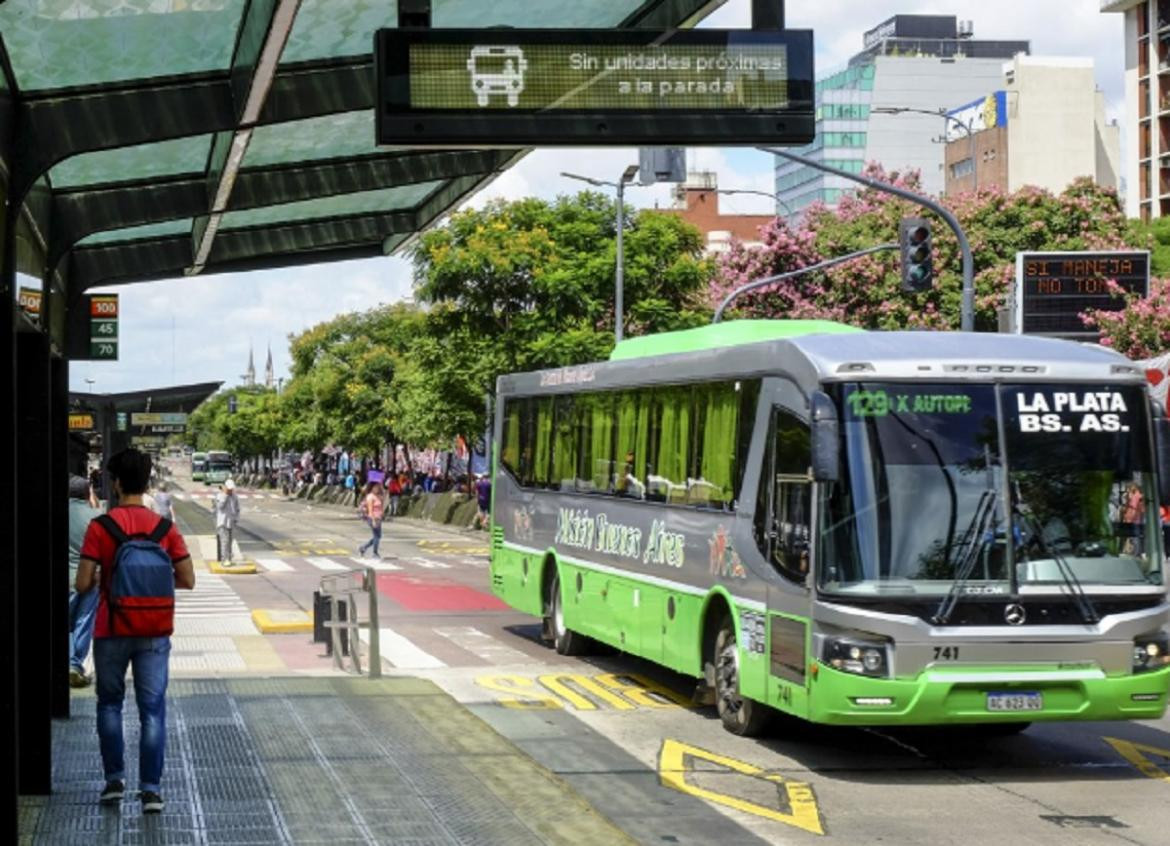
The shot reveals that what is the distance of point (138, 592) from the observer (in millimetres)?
9961

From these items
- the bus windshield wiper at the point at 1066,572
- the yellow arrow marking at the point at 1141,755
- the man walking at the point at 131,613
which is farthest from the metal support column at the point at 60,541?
the yellow arrow marking at the point at 1141,755

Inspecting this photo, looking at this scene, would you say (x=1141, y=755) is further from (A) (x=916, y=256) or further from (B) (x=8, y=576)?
(A) (x=916, y=256)

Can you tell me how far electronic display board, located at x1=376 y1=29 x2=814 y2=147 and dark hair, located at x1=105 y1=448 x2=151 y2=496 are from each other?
263 cm

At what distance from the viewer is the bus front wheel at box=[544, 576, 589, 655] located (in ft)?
68.0

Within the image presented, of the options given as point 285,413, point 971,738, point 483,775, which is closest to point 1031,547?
point 971,738

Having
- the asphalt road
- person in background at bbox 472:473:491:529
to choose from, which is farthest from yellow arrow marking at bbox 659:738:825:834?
person in background at bbox 472:473:491:529

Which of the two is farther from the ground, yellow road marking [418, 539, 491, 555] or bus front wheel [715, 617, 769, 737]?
bus front wheel [715, 617, 769, 737]

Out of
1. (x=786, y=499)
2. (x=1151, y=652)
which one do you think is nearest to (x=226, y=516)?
(x=786, y=499)

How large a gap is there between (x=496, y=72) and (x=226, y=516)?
32.1m

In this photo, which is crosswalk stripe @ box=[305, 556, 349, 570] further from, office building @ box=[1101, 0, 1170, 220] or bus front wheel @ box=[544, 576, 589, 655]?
office building @ box=[1101, 0, 1170, 220]

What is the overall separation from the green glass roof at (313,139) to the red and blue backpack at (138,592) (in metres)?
2.27

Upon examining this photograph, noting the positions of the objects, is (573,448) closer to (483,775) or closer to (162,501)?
(483,775)

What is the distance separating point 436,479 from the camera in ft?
299

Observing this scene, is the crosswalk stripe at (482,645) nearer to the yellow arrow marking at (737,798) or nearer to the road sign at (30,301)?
the yellow arrow marking at (737,798)
